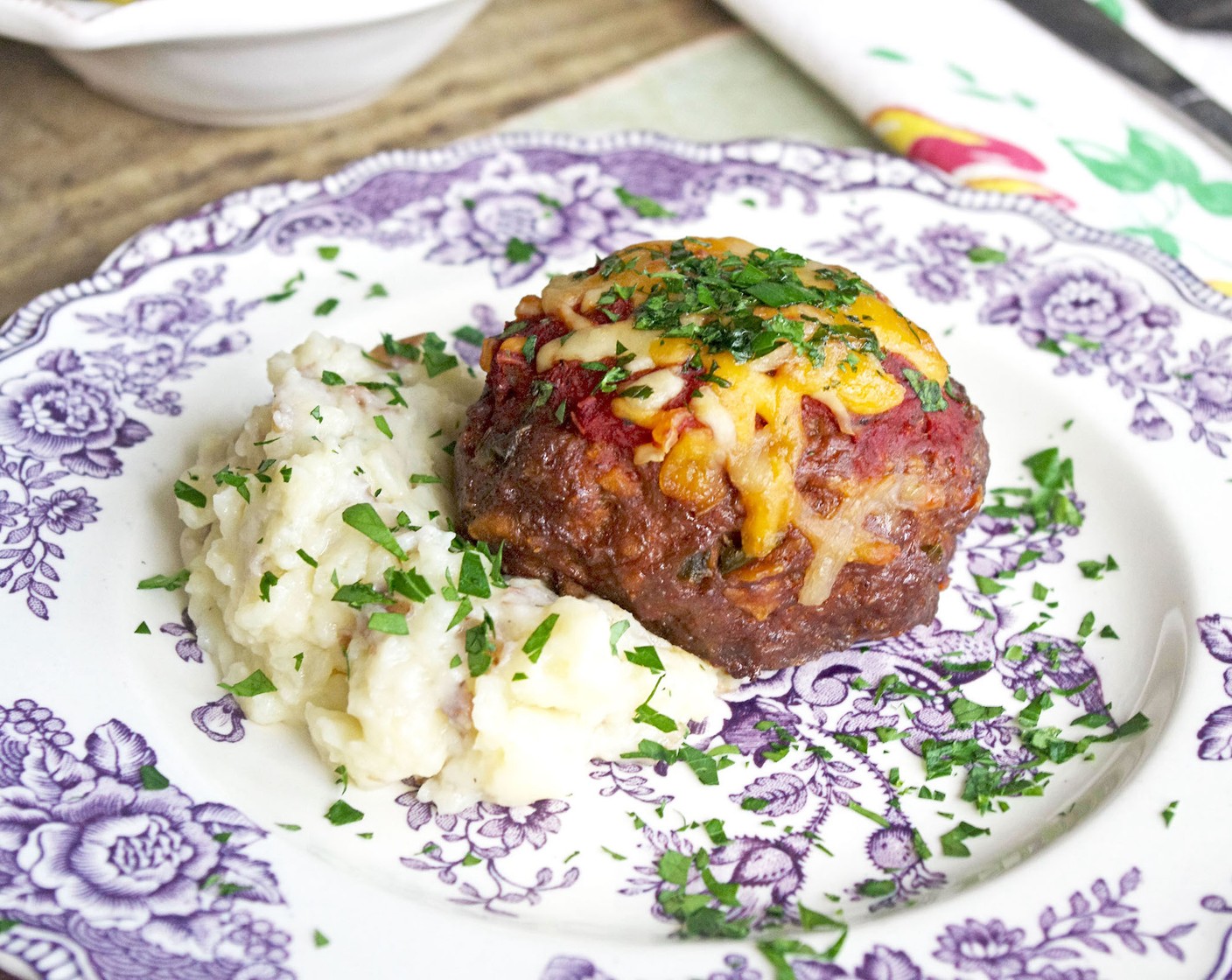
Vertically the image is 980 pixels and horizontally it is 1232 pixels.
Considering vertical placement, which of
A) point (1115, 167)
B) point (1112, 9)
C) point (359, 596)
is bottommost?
point (359, 596)

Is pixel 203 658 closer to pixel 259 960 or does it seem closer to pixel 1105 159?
pixel 259 960

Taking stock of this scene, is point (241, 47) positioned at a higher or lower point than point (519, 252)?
higher

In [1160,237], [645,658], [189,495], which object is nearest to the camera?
[645,658]

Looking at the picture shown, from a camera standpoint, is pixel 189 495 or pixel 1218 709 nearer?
pixel 1218 709

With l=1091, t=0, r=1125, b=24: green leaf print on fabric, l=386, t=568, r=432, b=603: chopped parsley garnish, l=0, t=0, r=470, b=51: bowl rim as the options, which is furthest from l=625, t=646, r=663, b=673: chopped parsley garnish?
l=1091, t=0, r=1125, b=24: green leaf print on fabric

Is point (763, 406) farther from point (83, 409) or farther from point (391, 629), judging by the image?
point (83, 409)

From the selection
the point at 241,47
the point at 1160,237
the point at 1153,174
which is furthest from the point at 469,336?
the point at 1153,174

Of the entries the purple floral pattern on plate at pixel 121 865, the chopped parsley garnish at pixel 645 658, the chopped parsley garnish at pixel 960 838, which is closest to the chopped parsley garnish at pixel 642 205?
the chopped parsley garnish at pixel 645 658

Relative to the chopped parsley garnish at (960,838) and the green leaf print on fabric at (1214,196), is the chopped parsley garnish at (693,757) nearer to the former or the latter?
the chopped parsley garnish at (960,838)
